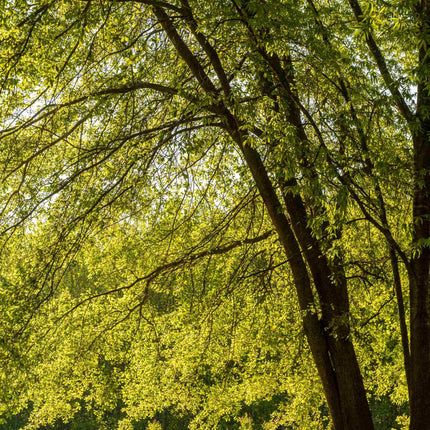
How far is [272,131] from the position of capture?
14.6ft

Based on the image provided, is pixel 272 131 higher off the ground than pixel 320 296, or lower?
higher

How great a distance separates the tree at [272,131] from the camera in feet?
15.9

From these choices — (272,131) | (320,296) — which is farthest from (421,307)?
(272,131)

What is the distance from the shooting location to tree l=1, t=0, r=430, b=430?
4832 mm

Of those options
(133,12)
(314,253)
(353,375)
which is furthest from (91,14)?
(353,375)

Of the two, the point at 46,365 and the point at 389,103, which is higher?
the point at 389,103

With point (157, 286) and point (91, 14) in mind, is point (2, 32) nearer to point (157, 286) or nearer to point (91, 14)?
point (91, 14)

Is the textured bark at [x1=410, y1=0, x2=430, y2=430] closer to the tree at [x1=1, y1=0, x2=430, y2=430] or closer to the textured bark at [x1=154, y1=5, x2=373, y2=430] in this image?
the tree at [x1=1, y1=0, x2=430, y2=430]

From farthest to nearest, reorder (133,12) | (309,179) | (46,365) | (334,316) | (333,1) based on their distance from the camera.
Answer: (46,365), (333,1), (133,12), (334,316), (309,179)

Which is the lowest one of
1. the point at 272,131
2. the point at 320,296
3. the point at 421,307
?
the point at 421,307

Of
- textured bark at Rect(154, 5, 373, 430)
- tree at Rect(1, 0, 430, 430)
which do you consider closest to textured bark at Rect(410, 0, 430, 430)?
tree at Rect(1, 0, 430, 430)

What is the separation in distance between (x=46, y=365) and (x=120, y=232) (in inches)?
161

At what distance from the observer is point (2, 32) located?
593 centimetres

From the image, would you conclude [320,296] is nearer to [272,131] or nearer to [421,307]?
[421,307]
